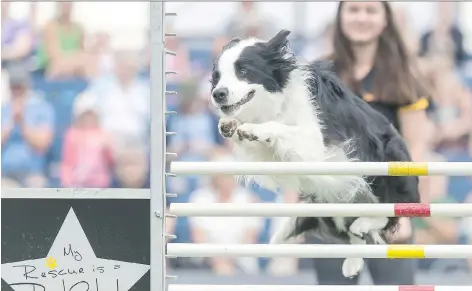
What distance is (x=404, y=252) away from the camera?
7.54 ft

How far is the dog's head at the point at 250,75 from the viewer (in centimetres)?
258

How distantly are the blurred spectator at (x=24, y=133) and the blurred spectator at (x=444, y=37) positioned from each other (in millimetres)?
2278

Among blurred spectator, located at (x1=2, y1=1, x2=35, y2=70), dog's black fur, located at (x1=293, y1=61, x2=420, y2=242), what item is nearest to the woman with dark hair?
dog's black fur, located at (x1=293, y1=61, x2=420, y2=242)

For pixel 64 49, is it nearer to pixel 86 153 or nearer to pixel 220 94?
pixel 86 153

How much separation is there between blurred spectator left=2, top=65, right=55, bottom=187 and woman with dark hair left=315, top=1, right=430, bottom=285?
2.27 meters

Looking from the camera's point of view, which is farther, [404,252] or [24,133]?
[24,133]

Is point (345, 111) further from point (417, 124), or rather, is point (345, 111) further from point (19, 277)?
point (19, 277)

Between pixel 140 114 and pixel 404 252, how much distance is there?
9.76ft

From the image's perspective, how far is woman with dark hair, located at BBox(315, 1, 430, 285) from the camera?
3334 mm

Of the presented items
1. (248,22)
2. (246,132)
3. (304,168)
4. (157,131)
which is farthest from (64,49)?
(304,168)

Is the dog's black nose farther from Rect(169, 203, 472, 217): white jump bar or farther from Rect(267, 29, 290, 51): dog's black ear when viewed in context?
Rect(169, 203, 472, 217): white jump bar

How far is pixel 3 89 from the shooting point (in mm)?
5137

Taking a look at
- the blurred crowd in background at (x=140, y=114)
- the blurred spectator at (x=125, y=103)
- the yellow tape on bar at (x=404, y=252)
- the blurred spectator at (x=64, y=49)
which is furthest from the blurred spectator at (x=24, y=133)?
the yellow tape on bar at (x=404, y=252)

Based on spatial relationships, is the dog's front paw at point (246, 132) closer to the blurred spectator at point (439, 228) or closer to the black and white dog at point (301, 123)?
the black and white dog at point (301, 123)
